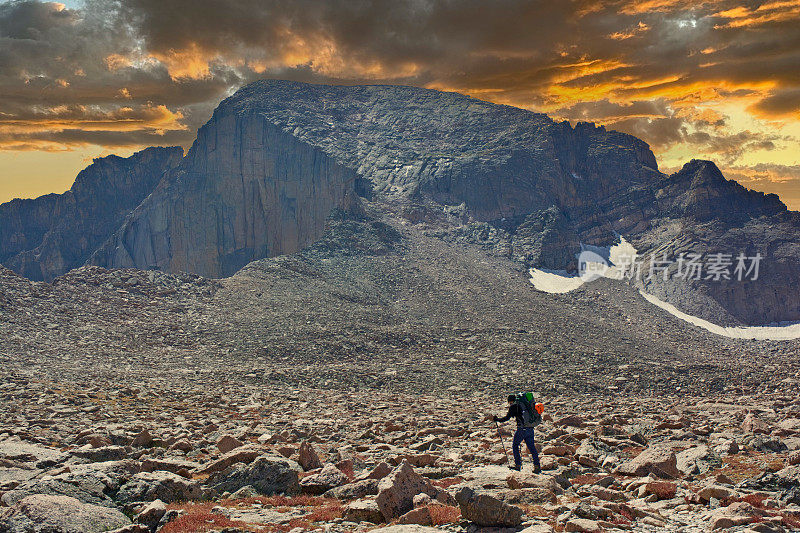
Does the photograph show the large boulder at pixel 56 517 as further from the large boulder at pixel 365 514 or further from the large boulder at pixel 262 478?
the large boulder at pixel 365 514

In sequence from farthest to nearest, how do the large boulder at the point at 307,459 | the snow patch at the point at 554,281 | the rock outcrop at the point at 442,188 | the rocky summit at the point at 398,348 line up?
the rock outcrop at the point at 442,188
the snow patch at the point at 554,281
the large boulder at the point at 307,459
the rocky summit at the point at 398,348

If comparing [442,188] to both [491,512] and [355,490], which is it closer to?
[355,490]

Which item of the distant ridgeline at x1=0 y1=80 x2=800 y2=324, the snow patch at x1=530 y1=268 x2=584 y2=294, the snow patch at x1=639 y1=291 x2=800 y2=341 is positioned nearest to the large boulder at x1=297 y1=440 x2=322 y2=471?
the snow patch at x1=530 y1=268 x2=584 y2=294

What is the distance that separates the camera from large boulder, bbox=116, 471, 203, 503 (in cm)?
1438

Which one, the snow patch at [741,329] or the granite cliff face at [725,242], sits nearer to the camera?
the snow patch at [741,329]

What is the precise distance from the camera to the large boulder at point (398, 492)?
1338cm

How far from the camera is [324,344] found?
233 feet

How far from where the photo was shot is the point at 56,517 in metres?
11.8

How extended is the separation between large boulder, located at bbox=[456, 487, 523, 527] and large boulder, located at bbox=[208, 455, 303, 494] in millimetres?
5616

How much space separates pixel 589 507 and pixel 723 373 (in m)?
57.1

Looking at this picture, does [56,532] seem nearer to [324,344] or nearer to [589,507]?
[589,507]

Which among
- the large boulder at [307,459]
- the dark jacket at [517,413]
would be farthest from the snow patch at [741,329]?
the large boulder at [307,459]

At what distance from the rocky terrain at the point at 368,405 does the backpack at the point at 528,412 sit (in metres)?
1.34

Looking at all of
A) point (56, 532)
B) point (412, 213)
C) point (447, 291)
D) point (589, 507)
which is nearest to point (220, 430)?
point (56, 532)
